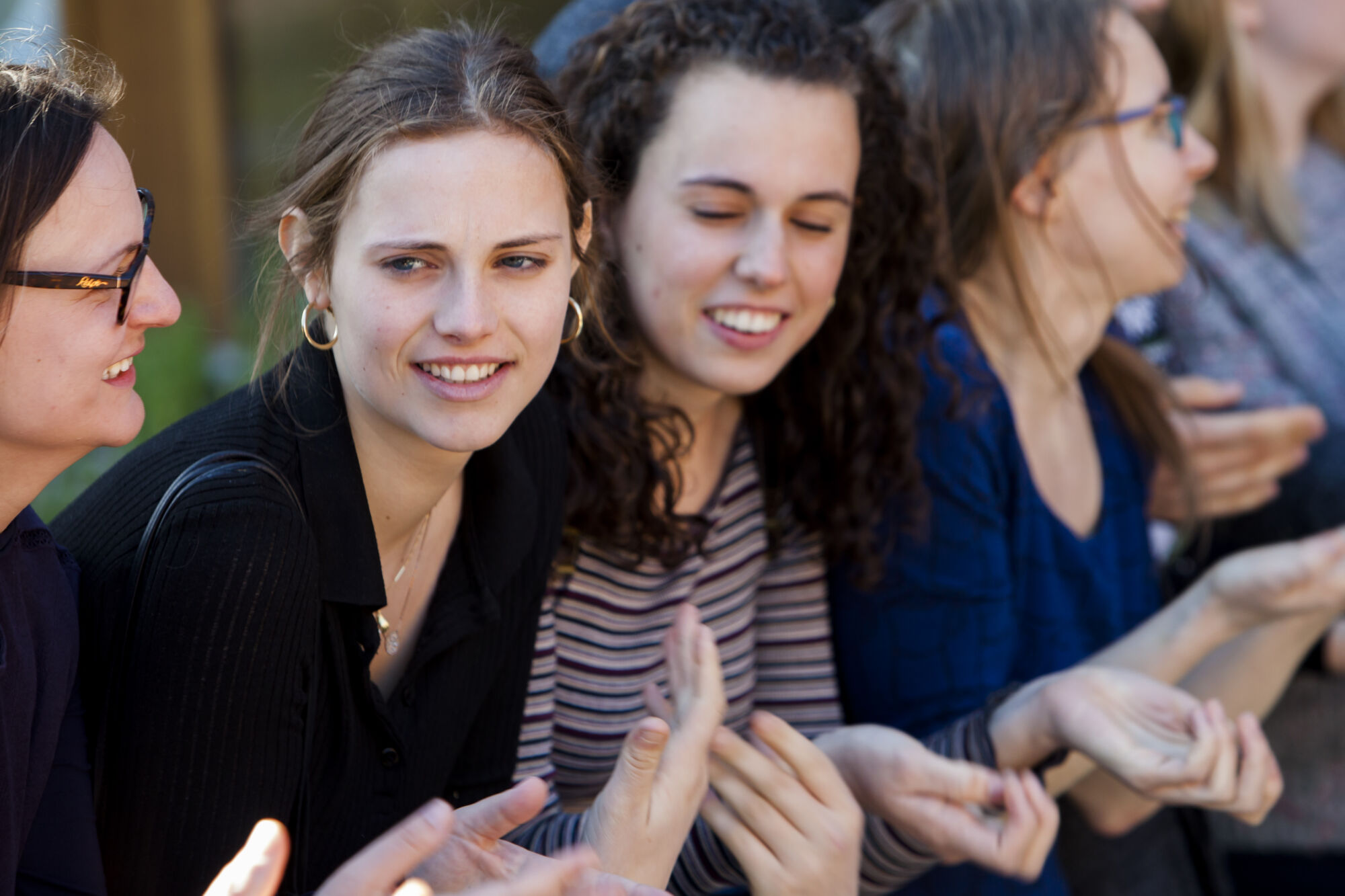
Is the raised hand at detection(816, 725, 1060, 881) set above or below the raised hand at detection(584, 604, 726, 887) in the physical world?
below

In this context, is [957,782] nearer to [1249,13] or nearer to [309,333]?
[309,333]

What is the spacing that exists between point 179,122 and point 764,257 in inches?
116

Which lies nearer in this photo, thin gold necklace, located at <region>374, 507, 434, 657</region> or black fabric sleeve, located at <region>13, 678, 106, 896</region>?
black fabric sleeve, located at <region>13, 678, 106, 896</region>

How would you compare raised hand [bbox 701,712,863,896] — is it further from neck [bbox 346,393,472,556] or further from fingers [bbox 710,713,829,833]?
neck [bbox 346,393,472,556]

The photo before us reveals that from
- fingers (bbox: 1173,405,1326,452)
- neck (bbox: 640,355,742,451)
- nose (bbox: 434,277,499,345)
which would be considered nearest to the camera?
nose (bbox: 434,277,499,345)

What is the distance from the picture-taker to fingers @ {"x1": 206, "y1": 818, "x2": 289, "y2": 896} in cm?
100

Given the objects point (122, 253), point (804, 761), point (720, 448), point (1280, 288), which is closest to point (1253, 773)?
point (804, 761)

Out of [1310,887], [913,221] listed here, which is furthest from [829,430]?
[1310,887]

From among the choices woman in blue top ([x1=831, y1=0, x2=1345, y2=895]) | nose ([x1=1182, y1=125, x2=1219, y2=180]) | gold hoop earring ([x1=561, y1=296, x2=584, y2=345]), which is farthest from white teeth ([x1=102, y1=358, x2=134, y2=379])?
nose ([x1=1182, y1=125, x2=1219, y2=180])

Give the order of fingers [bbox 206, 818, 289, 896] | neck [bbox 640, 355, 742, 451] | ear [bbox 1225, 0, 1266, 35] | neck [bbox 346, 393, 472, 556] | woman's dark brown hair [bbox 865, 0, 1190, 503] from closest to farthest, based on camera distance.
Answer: fingers [bbox 206, 818, 289, 896] → neck [bbox 346, 393, 472, 556] → neck [bbox 640, 355, 742, 451] → woman's dark brown hair [bbox 865, 0, 1190, 503] → ear [bbox 1225, 0, 1266, 35]

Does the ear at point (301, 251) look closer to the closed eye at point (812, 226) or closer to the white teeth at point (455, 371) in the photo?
the white teeth at point (455, 371)

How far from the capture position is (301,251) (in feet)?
4.34

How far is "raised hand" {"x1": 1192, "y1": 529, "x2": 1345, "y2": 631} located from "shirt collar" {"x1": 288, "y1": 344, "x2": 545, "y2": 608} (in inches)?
41.4

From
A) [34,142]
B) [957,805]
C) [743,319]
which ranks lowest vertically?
[957,805]
